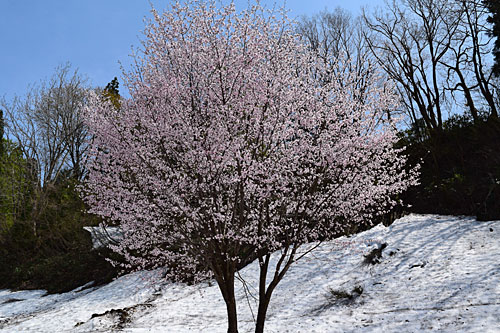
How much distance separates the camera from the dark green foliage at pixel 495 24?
13486 millimetres

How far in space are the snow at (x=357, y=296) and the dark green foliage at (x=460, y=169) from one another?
78 cm

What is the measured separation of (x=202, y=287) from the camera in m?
9.47

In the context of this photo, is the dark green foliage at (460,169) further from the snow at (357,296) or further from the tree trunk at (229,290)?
the tree trunk at (229,290)

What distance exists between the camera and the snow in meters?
5.58

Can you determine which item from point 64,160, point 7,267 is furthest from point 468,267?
point 64,160

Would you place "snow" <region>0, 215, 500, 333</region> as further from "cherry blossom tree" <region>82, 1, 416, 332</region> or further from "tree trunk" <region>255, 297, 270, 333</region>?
"cherry blossom tree" <region>82, 1, 416, 332</region>

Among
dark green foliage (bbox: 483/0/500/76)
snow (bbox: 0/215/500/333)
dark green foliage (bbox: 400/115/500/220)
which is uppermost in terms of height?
dark green foliage (bbox: 483/0/500/76)

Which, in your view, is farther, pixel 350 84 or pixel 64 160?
pixel 64 160

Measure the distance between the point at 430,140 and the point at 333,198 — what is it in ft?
28.1

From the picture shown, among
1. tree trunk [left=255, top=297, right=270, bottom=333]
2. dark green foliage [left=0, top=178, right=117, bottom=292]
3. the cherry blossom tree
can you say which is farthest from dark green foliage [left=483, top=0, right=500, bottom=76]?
dark green foliage [left=0, top=178, right=117, bottom=292]

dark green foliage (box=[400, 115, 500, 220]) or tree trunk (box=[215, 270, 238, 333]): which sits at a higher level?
dark green foliage (box=[400, 115, 500, 220])

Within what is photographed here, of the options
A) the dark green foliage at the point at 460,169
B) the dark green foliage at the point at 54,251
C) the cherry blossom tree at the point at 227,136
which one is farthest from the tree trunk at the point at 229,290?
the dark green foliage at the point at 54,251

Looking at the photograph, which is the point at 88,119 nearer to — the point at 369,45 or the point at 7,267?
the point at 7,267

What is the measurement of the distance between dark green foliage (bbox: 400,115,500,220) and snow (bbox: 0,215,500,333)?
783 mm
